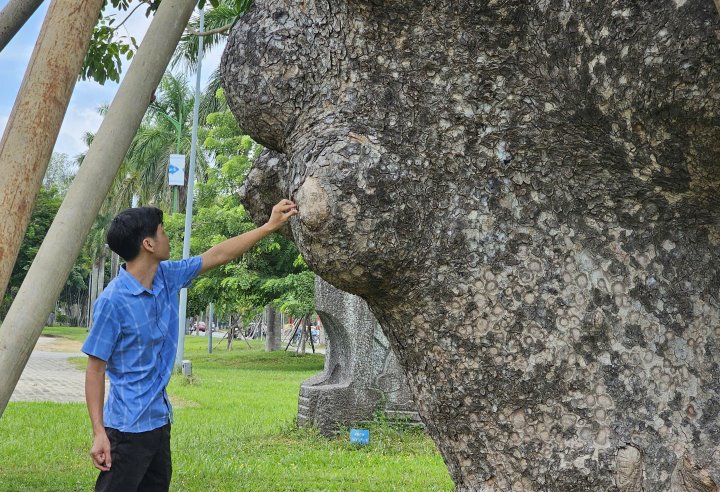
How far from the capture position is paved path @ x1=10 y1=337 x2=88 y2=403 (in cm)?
1426

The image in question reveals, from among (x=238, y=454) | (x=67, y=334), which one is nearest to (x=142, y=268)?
(x=238, y=454)

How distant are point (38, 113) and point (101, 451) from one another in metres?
1.39

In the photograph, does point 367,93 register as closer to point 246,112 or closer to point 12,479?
point 246,112

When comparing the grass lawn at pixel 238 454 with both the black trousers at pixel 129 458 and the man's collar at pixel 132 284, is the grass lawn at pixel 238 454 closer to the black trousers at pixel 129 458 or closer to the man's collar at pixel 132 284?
the black trousers at pixel 129 458

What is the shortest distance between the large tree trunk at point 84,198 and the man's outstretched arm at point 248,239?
0.53 metres

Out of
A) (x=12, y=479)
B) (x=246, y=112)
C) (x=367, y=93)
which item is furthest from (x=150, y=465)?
(x=12, y=479)

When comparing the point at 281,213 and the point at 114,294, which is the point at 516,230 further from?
the point at 114,294

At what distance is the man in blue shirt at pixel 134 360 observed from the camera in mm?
3346

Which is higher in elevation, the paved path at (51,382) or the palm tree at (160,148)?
the palm tree at (160,148)

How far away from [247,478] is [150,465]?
3.29 m

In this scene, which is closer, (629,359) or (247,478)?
(629,359)

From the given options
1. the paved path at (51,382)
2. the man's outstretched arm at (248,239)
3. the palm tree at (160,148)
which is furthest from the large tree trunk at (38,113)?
the palm tree at (160,148)

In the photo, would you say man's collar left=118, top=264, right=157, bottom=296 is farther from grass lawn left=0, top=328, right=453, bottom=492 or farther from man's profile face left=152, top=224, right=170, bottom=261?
grass lawn left=0, top=328, right=453, bottom=492

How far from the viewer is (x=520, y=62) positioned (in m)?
2.65
